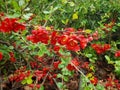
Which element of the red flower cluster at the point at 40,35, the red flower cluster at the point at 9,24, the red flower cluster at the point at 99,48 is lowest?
the red flower cluster at the point at 99,48

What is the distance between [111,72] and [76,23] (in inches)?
29.2

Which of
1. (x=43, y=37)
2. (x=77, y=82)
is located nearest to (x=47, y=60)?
(x=77, y=82)

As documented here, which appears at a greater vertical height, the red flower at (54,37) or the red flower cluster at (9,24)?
the red flower cluster at (9,24)

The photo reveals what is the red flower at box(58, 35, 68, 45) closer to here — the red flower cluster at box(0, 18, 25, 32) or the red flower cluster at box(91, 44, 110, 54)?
the red flower cluster at box(0, 18, 25, 32)

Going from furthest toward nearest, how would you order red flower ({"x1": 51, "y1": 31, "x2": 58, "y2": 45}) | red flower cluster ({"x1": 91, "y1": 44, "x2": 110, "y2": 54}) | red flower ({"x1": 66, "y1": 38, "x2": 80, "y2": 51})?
1. red flower cluster ({"x1": 91, "y1": 44, "x2": 110, "y2": 54})
2. red flower ({"x1": 51, "y1": 31, "x2": 58, "y2": 45})
3. red flower ({"x1": 66, "y1": 38, "x2": 80, "y2": 51})

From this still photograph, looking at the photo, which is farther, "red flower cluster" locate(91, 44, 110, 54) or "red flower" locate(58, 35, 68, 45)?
"red flower cluster" locate(91, 44, 110, 54)

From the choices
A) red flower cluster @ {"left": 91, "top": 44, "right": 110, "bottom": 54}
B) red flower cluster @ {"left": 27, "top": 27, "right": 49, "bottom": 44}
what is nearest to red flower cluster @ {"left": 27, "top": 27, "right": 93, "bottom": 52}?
red flower cluster @ {"left": 27, "top": 27, "right": 49, "bottom": 44}

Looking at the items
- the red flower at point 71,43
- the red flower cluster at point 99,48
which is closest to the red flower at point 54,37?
the red flower at point 71,43

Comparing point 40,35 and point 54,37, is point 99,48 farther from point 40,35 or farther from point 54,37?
point 40,35

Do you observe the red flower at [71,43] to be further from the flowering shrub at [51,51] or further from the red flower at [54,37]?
the red flower at [54,37]

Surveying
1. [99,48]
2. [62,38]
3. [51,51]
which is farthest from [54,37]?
[99,48]

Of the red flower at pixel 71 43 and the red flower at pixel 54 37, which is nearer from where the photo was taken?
the red flower at pixel 71 43

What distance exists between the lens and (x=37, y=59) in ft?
8.40

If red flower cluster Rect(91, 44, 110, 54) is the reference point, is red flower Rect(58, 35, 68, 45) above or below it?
above
